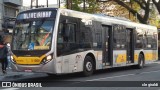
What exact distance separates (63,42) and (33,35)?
→ 1.29 metres

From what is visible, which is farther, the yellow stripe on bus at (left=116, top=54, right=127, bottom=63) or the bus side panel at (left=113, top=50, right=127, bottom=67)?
the yellow stripe on bus at (left=116, top=54, right=127, bottom=63)

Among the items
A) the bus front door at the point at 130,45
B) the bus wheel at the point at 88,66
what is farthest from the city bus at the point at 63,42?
the bus front door at the point at 130,45

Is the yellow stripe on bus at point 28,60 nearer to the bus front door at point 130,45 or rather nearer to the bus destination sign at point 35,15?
the bus destination sign at point 35,15

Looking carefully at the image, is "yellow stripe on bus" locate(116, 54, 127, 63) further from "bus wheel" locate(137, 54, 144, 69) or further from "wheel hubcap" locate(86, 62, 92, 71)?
"wheel hubcap" locate(86, 62, 92, 71)

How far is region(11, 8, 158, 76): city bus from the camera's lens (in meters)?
15.0

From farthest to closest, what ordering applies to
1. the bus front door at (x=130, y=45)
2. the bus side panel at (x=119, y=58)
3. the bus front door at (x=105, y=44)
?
the bus front door at (x=130, y=45)
the bus side panel at (x=119, y=58)
the bus front door at (x=105, y=44)

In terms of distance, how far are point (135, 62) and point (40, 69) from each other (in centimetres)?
1026

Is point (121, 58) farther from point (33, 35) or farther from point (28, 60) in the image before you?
point (28, 60)

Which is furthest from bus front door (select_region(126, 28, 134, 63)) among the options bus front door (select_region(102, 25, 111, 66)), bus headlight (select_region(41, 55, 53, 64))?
bus headlight (select_region(41, 55, 53, 64))

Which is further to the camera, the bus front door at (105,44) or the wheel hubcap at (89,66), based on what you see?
the bus front door at (105,44)

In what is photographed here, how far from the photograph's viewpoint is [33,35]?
A: 1527 centimetres

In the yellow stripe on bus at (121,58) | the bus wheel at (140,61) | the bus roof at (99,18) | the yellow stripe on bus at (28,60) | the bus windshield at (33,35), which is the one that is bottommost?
the bus wheel at (140,61)

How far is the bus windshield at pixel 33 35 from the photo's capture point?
1509 cm

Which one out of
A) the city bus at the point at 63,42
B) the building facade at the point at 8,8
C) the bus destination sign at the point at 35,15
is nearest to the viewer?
the city bus at the point at 63,42
